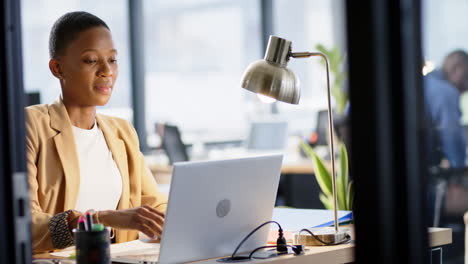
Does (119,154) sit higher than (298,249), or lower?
higher

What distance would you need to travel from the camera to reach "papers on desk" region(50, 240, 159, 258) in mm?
2072

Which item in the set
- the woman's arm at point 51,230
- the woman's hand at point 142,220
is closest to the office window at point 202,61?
the woman's arm at point 51,230

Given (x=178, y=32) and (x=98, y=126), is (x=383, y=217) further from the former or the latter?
(x=178, y=32)

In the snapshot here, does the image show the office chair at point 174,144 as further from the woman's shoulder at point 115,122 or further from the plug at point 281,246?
the plug at point 281,246

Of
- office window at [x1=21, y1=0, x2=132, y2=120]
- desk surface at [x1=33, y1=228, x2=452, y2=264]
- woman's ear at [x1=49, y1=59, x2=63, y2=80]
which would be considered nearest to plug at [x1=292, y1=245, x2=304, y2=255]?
desk surface at [x1=33, y1=228, x2=452, y2=264]

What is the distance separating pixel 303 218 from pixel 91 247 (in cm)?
89

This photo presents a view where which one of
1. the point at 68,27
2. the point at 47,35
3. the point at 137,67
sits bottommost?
the point at 68,27

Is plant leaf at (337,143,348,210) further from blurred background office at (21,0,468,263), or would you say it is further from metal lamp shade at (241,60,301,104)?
blurred background office at (21,0,468,263)

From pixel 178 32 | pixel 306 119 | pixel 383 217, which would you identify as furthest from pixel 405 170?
pixel 178 32

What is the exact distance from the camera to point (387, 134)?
1217 millimetres

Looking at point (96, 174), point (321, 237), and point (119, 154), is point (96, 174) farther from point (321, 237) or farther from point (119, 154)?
point (321, 237)

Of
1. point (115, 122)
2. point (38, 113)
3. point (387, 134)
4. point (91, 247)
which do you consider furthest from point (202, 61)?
point (387, 134)

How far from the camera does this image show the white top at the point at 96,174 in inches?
98.6

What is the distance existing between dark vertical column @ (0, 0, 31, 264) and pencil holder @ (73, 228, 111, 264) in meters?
0.22
